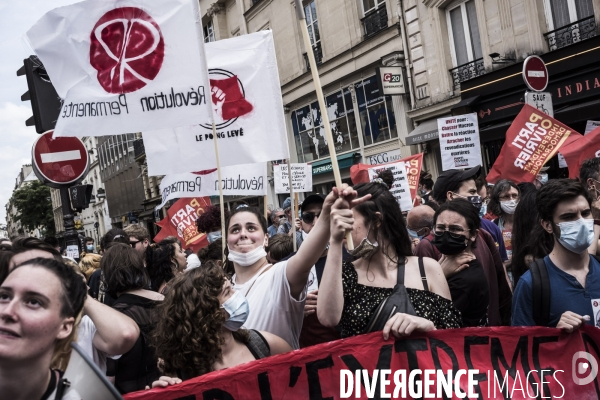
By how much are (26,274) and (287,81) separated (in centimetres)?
2300

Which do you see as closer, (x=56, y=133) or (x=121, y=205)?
(x=56, y=133)

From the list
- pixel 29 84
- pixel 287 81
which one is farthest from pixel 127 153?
pixel 29 84

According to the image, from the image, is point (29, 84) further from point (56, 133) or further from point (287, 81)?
point (287, 81)

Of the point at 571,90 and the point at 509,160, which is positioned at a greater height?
the point at 571,90

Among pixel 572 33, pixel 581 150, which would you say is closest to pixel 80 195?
pixel 581 150

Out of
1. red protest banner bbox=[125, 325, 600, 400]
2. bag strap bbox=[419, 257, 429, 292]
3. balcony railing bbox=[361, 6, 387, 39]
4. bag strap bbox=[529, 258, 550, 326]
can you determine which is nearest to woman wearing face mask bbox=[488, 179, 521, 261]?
bag strap bbox=[529, 258, 550, 326]

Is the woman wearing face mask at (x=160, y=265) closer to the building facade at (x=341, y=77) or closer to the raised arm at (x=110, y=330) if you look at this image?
the raised arm at (x=110, y=330)

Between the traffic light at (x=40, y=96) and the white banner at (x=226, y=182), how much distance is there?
1.61 metres

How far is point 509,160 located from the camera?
26.2 feet

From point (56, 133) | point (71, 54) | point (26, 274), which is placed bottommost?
point (26, 274)

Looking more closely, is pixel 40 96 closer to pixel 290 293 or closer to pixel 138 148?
pixel 290 293

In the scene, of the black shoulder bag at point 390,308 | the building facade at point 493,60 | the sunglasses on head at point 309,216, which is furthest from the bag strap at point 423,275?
the building facade at point 493,60

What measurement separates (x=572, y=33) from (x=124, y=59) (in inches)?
422

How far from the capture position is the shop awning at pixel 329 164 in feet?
69.5
